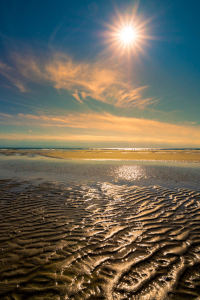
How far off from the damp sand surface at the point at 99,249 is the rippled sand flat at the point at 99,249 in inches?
0.9

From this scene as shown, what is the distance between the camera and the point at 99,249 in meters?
4.73

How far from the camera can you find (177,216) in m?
7.17

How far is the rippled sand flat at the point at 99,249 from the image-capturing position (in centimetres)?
346

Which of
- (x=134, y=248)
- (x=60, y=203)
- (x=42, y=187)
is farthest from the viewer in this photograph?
(x=42, y=187)

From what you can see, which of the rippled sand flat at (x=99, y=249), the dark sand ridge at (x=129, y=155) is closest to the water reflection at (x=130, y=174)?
the rippled sand flat at (x=99, y=249)

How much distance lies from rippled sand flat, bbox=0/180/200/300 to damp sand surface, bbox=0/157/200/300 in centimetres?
2

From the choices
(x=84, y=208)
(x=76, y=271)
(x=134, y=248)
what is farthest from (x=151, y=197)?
(x=76, y=271)

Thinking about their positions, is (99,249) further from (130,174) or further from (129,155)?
(129,155)

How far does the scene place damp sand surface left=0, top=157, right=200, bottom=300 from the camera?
3.45 m

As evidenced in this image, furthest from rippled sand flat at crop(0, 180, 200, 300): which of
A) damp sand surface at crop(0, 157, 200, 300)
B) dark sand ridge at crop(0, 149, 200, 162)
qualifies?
dark sand ridge at crop(0, 149, 200, 162)

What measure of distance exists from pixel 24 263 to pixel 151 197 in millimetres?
7862

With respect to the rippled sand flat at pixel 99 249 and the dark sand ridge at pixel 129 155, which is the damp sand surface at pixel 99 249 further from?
the dark sand ridge at pixel 129 155

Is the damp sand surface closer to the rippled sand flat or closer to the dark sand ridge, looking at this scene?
the rippled sand flat

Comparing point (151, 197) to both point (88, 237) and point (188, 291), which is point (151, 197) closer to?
point (88, 237)
